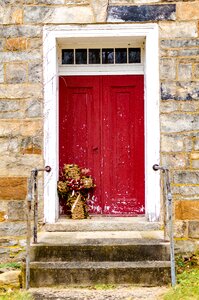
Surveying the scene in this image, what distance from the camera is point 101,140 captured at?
643 cm

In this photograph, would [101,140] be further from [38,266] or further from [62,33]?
[38,266]

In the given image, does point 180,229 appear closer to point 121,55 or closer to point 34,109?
point 34,109

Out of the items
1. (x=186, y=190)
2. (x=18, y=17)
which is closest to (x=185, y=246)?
(x=186, y=190)

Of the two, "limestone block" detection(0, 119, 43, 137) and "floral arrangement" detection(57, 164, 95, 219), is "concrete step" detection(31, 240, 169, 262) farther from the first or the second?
"limestone block" detection(0, 119, 43, 137)

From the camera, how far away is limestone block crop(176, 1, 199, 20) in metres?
5.90

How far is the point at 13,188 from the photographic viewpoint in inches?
231

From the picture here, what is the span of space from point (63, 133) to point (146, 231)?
173 cm

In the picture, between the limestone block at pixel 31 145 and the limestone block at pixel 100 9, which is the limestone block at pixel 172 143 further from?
the limestone block at pixel 100 9

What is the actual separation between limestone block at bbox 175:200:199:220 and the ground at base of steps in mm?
1150

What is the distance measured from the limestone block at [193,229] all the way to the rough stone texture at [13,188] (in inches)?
81.0

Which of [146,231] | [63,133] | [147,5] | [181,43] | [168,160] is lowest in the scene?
[146,231]

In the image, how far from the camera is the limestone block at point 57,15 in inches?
235

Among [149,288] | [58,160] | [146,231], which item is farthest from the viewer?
[58,160]

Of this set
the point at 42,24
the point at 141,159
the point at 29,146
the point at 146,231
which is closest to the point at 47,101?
the point at 29,146
